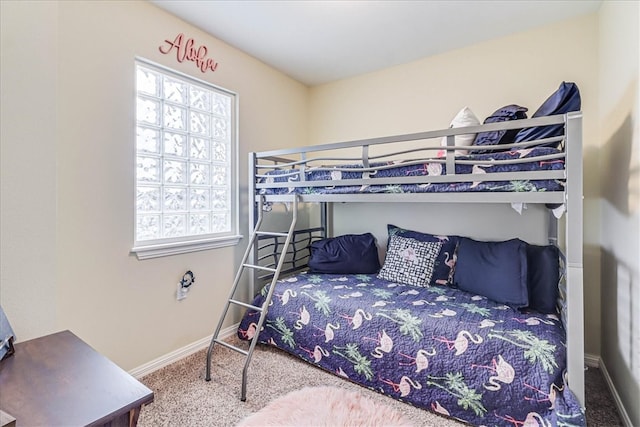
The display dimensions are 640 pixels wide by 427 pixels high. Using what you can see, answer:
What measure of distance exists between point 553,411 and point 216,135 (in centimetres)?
288

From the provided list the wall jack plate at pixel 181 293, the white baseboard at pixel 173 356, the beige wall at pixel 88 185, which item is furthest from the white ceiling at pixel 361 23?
the white baseboard at pixel 173 356

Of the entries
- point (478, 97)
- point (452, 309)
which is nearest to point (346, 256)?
point (452, 309)

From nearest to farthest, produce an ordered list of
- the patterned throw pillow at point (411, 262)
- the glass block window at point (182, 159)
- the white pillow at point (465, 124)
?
the white pillow at point (465, 124), the glass block window at point (182, 159), the patterned throw pillow at point (411, 262)

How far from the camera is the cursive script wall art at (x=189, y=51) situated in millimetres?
2275

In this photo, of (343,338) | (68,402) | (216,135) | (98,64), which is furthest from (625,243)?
(98,64)

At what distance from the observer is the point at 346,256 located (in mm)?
2867

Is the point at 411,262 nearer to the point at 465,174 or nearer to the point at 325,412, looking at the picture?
the point at 465,174

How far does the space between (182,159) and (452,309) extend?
7.36ft

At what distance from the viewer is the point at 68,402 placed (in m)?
0.89

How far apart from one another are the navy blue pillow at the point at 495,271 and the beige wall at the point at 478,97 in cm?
39

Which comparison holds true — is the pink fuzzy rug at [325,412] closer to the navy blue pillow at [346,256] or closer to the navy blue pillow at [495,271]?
the navy blue pillow at [495,271]

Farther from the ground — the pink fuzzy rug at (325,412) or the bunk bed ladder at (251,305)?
the bunk bed ladder at (251,305)

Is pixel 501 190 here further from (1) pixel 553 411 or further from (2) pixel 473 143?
(1) pixel 553 411

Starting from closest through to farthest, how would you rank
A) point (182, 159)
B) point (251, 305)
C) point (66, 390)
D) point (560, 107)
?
point (66, 390) < point (560, 107) < point (182, 159) < point (251, 305)
